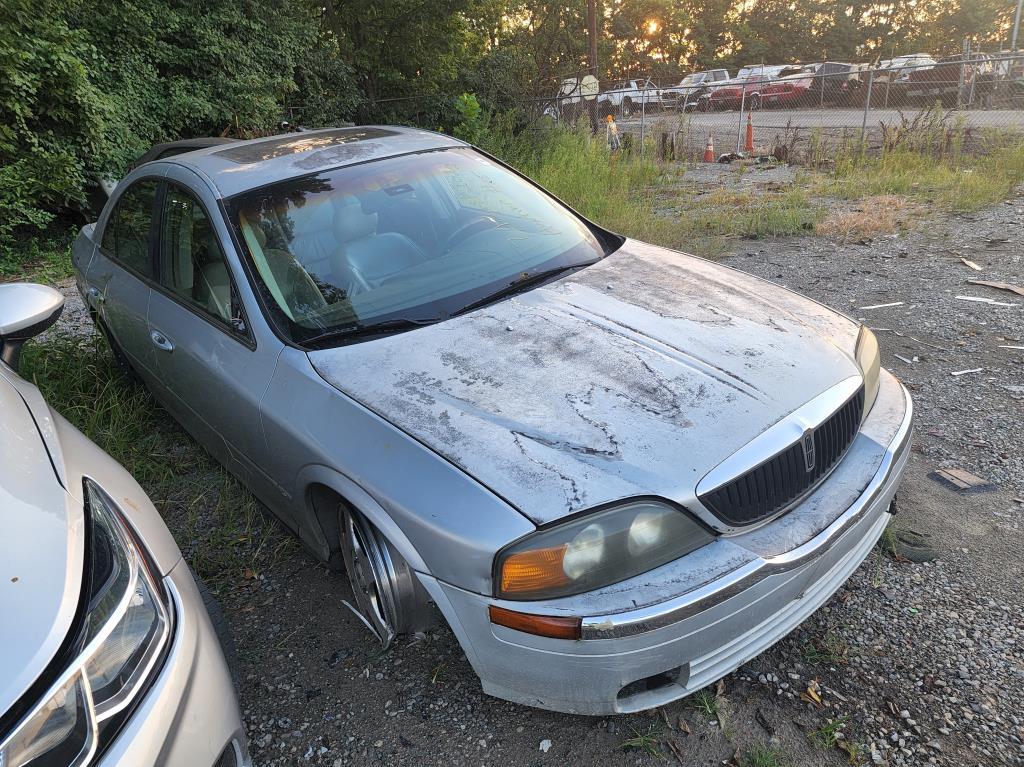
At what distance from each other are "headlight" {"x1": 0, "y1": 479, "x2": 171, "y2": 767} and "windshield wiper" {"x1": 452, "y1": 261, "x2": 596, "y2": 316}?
52.1 inches

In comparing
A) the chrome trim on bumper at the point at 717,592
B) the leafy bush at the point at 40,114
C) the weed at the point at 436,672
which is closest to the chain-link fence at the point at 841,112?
the leafy bush at the point at 40,114

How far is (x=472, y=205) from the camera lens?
3.12 meters

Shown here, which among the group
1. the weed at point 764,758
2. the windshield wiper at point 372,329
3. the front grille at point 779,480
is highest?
the windshield wiper at point 372,329

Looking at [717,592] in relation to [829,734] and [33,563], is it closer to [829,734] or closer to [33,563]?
[829,734]

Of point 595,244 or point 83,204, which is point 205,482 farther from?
point 83,204

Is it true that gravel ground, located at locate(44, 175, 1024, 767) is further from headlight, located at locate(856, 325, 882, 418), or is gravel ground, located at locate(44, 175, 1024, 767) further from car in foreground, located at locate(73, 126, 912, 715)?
headlight, located at locate(856, 325, 882, 418)

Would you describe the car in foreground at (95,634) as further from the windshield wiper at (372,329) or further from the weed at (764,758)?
the weed at (764,758)

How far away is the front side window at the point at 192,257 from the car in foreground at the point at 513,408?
0.01 metres

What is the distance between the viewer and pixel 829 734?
6.15ft

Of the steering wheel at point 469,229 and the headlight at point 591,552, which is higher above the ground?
the steering wheel at point 469,229

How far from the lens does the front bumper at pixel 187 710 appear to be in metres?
1.26

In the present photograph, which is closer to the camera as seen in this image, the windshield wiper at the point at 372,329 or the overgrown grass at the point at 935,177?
the windshield wiper at the point at 372,329

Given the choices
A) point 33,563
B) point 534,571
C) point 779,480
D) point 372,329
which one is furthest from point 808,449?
point 33,563

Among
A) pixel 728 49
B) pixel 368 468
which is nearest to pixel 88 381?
pixel 368 468
